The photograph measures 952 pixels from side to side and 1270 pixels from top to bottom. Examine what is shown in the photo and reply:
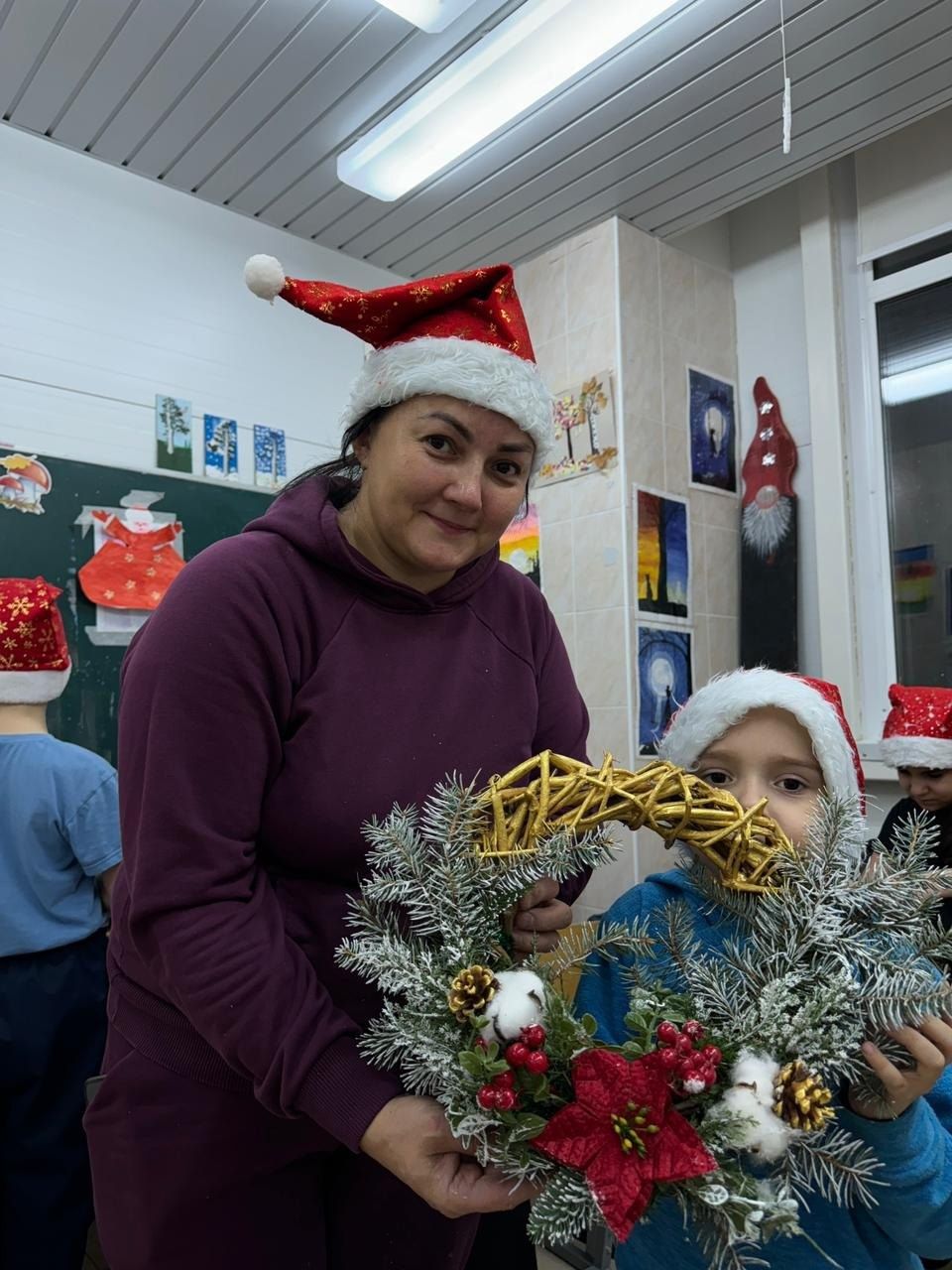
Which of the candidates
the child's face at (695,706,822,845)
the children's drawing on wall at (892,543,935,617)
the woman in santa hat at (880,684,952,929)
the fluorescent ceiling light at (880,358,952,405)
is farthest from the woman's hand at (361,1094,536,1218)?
the fluorescent ceiling light at (880,358,952,405)

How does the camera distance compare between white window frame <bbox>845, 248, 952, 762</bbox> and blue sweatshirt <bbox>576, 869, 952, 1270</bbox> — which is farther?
white window frame <bbox>845, 248, 952, 762</bbox>

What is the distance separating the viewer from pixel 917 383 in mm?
2629

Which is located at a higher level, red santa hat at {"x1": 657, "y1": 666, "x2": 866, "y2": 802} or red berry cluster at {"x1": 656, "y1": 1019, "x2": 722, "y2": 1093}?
red santa hat at {"x1": 657, "y1": 666, "x2": 866, "y2": 802}

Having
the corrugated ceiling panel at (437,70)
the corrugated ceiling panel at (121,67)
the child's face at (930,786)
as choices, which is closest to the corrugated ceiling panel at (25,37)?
the corrugated ceiling panel at (437,70)

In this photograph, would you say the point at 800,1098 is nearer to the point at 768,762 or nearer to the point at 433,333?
the point at 768,762

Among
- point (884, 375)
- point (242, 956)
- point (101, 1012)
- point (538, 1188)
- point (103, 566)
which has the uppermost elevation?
point (884, 375)

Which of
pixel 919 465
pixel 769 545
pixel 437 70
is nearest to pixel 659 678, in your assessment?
pixel 769 545

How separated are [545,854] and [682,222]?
8.51ft

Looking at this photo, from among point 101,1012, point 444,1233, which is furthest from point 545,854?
point 101,1012

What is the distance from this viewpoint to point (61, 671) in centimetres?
197

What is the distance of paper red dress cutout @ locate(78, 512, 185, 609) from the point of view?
2314 mm

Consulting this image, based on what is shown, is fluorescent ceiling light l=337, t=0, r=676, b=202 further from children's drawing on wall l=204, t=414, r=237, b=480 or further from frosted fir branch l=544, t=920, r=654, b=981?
frosted fir branch l=544, t=920, r=654, b=981

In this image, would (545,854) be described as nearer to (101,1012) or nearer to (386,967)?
(386,967)

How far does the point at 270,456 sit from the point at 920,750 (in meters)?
2.03
